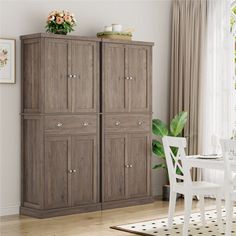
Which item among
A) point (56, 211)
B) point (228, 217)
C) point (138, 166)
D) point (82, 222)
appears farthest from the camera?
point (138, 166)

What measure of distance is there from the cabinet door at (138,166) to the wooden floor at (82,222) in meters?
0.23

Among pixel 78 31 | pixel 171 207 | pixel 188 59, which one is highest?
pixel 78 31

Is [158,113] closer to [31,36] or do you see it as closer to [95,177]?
[95,177]

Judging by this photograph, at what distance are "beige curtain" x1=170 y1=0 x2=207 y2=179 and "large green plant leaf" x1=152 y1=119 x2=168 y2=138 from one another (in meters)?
0.49

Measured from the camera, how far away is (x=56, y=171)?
22.3ft

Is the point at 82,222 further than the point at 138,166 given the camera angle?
No

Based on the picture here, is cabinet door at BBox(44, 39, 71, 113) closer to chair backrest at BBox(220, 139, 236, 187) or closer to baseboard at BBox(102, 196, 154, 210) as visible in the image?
baseboard at BBox(102, 196, 154, 210)

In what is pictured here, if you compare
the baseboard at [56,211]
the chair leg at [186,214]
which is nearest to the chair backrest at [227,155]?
the chair leg at [186,214]

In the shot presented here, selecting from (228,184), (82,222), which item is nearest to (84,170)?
(82,222)

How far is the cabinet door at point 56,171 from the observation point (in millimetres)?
6719

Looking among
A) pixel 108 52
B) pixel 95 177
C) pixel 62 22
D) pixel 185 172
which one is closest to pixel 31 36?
pixel 62 22

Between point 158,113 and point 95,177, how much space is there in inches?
65.0

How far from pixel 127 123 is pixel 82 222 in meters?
1.46

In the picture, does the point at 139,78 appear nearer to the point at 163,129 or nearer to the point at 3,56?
the point at 163,129
